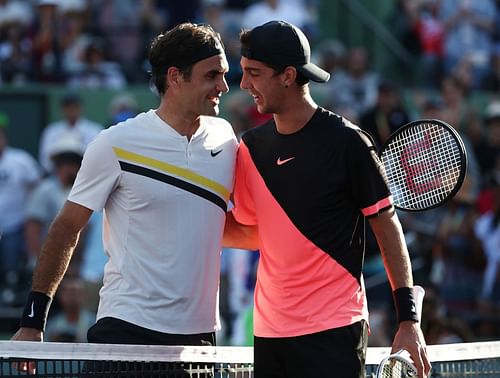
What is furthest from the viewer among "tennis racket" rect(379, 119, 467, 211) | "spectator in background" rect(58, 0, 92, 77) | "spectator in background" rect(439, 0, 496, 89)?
"spectator in background" rect(439, 0, 496, 89)

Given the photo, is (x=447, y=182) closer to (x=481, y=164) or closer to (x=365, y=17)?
(x=481, y=164)

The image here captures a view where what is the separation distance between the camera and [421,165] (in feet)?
17.8

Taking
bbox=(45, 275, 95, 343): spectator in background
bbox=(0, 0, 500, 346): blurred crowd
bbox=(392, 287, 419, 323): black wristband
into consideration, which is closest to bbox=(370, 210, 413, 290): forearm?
bbox=(392, 287, 419, 323): black wristband

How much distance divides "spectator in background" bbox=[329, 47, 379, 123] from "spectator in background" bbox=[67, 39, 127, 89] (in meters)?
2.38

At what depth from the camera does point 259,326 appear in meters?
5.04

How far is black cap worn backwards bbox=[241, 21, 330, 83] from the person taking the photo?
196 inches

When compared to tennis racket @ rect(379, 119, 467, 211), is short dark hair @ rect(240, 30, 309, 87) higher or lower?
higher

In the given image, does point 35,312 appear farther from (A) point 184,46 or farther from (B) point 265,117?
(B) point 265,117

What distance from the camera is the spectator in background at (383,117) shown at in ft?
40.1

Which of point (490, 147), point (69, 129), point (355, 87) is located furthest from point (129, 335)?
point (355, 87)

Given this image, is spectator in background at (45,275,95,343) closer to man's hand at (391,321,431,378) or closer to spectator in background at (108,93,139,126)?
spectator in background at (108,93,139,126)

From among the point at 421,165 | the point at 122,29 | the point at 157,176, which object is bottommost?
the point at 157,176

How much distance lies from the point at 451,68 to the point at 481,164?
2322mm

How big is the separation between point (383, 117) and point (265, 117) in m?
1.28
